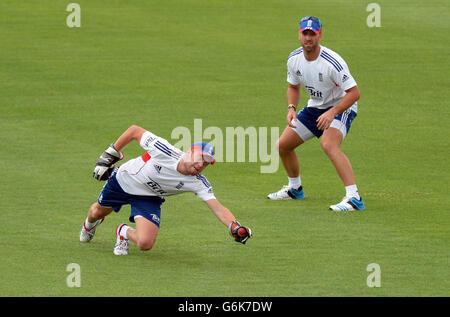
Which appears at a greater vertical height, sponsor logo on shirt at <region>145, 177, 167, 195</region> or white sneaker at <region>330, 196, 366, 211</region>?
white sneaker at <region>330, 196, 366, 211</region>

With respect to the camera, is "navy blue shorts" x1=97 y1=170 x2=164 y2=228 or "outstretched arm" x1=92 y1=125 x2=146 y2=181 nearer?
"outstretched arm" x1=92 y1=125 x2=146 y2=181

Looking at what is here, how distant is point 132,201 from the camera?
10.2 m

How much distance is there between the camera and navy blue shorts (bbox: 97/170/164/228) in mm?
10055

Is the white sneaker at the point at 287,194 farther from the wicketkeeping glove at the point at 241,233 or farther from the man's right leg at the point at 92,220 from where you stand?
the wicketkeeping glove at the point at 241,233

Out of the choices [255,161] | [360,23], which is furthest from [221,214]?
[360,23]

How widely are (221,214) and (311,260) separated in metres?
1.11

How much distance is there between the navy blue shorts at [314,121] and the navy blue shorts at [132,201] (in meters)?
3.02

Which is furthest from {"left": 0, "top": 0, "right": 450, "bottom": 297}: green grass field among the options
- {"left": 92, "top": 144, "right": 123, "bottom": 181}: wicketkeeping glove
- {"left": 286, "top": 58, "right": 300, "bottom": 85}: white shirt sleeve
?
{"left": 286, "top": 58, "right": 300, "bottom": 85}: white shirt sleeve

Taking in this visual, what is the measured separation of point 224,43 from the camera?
2312 cm
